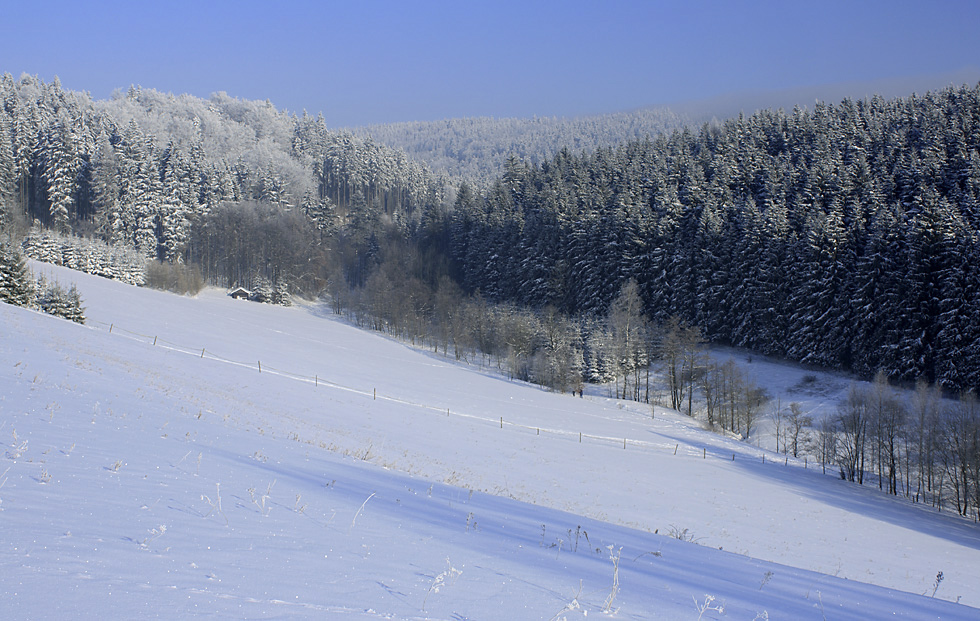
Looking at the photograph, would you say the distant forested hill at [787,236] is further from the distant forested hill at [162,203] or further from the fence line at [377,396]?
the fence line at [377,396]

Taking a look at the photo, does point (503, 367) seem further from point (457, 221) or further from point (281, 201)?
point (281, 201)

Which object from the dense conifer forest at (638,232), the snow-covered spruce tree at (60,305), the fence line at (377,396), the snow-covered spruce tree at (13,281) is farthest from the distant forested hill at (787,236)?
the snow-covered spruce tree at (13,281)

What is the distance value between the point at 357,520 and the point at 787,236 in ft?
233

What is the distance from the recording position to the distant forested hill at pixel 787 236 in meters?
54.2

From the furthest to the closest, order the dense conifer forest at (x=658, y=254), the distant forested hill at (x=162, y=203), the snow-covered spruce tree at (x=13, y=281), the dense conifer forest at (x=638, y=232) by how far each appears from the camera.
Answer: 1. the distant forested hill at (x=162, y=203)
2. the dense conifer forest at (x=638, y=232)
3. the dense conifer forest at (x=658, y=254)
4. the snow-covered spruce tree at (x=13, y=281)

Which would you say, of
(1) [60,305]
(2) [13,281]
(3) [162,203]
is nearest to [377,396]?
(1) [60,305]

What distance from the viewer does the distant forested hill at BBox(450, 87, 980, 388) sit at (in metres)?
54.2

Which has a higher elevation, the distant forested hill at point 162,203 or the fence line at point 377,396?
the distant forested hill at point 162,203

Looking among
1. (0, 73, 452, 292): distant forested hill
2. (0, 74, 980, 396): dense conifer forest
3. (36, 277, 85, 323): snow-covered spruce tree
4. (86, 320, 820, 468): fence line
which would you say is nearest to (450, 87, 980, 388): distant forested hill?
(0, 74, 980, 396): dense conifer forest

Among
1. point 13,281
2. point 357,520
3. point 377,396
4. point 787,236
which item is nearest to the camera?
point 357,520

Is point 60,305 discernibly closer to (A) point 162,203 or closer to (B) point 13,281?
(B) point 13,281

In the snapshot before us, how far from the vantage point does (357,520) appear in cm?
719

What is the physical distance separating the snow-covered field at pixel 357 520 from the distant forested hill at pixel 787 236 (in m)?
29.9

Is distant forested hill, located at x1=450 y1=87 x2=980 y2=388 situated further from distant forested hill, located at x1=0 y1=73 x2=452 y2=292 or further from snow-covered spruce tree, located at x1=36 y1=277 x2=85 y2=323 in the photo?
snow-covered spruce tree, located at x1=36 y1=277 x2=85 y2=323
